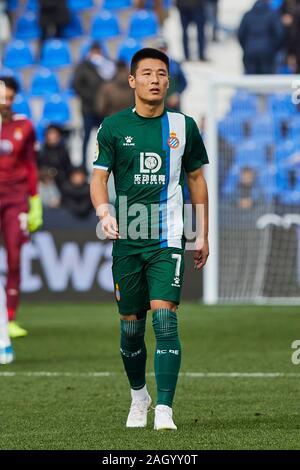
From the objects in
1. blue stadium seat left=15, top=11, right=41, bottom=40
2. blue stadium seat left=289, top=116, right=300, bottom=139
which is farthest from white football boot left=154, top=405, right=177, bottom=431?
blue stadium seat left=15, top=11, right=41, bottom=40

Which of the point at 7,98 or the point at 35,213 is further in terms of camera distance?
the point at 35,213

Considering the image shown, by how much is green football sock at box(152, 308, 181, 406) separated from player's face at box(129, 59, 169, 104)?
1.13m

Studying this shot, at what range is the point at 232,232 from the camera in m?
16.0

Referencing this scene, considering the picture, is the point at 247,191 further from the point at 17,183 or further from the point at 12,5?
the point at 12,5

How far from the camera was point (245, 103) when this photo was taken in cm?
1662

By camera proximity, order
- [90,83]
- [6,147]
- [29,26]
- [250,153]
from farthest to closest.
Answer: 1. [29,26]
2. [90,83]
3. [250,153]
4. [6,147]

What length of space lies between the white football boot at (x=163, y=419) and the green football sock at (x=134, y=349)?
1.37 ft

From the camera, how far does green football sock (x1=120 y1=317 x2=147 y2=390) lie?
684 cm

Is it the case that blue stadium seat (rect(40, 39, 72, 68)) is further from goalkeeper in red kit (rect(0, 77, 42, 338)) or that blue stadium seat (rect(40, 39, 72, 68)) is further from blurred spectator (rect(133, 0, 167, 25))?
goalkeeper in red kit (rect(0, 77, 42, 338))

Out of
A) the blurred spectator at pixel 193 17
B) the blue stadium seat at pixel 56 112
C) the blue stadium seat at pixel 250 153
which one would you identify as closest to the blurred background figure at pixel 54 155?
the blue stadium seat at pixel 56 112

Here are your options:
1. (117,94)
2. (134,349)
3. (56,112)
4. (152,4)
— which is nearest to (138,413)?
(134,349)

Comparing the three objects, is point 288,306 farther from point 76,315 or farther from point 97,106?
point 97,106

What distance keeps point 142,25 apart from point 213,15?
139 cm

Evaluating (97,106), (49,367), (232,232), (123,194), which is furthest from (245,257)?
(123,194)
